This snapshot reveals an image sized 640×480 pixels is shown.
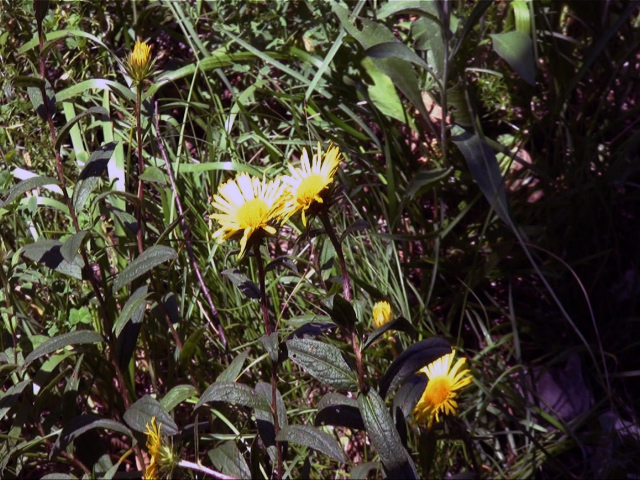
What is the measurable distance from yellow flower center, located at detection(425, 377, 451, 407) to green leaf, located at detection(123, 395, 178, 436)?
1.36 ft

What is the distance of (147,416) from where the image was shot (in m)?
1.30

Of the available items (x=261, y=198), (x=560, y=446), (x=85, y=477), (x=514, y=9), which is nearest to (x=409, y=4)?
(x=514, y=9)

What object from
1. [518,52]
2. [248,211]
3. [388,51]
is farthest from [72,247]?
[518,52]

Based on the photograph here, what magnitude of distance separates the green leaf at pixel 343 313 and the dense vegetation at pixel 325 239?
0.14 metres

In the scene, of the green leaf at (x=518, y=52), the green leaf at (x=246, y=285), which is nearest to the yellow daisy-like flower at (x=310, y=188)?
the green leaf at (x=246, y=285)

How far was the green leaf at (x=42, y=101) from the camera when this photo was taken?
4.47 ft

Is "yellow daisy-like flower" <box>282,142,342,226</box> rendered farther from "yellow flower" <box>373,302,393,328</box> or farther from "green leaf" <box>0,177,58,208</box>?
"green leaf" <box>0,177,58,208</box>

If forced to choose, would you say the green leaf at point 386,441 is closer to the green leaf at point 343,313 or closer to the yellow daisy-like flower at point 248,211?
the green leaf at point 343,313

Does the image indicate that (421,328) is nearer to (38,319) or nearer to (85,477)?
(85,477)

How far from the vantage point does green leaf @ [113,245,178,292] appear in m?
1.32

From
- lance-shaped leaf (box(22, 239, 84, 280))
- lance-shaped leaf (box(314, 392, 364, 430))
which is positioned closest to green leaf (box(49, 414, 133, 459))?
lance-shaped leaf (box(22, 239, 84, 280))

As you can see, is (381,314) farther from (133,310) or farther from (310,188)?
(133,310)

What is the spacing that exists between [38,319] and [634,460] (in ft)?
4.50

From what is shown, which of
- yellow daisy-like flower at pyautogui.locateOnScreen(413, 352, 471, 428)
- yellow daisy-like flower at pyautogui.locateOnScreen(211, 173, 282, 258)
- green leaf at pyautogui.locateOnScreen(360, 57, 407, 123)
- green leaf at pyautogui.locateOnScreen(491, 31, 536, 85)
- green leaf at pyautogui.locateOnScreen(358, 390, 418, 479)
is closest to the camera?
green leaf at pyautogui.locateOnScreen(358, 390, 418, 479)
